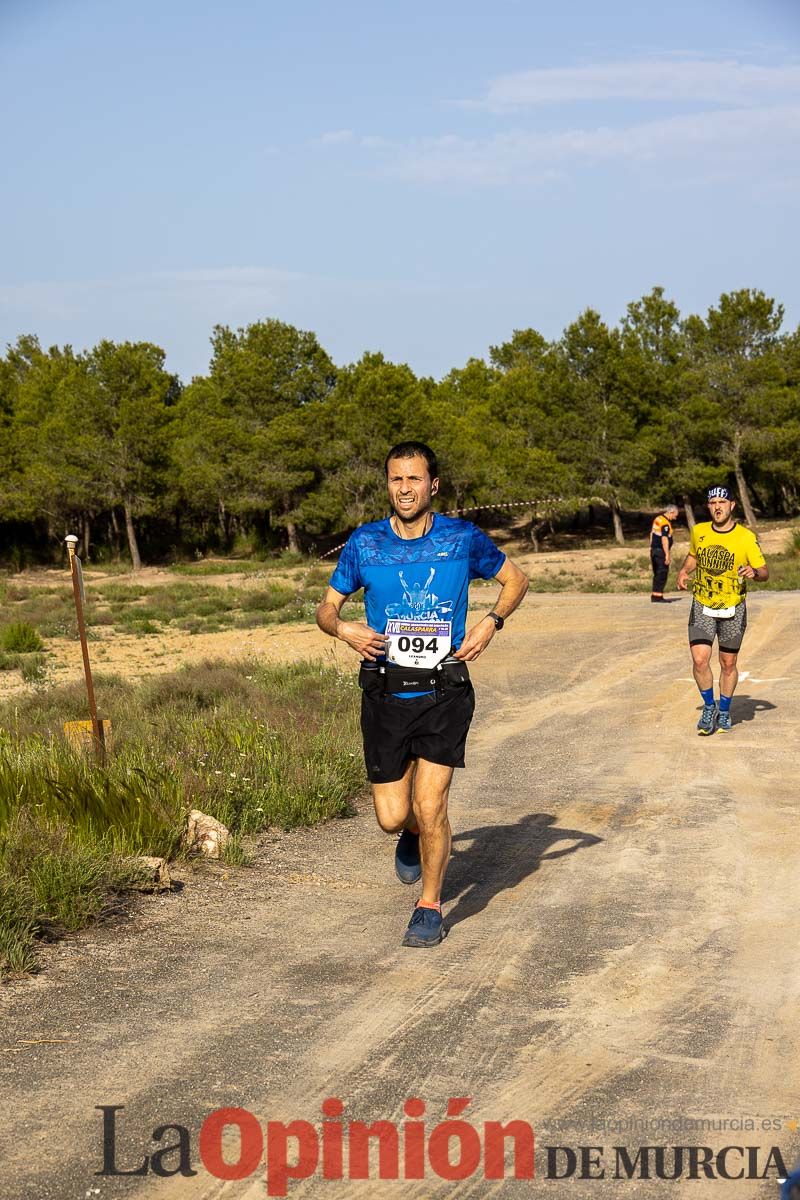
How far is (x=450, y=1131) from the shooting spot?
155 inches

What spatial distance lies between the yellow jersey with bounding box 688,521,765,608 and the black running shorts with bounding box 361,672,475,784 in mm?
5664

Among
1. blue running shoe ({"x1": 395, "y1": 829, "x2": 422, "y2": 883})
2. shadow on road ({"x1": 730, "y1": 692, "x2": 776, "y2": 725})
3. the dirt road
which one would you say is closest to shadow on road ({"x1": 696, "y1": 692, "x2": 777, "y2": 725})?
shadow on road ({"x1": 730, "y1": 692, "x2": 776, "y2": 725})

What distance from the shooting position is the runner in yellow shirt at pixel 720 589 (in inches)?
438

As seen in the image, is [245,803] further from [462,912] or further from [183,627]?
[183,627]

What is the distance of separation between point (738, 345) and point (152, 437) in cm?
2592

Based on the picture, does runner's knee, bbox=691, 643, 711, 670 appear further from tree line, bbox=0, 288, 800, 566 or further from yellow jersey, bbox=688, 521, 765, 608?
tree line, bbox=0, 288, 800, 566

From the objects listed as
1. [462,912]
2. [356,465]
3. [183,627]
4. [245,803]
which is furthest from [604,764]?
[356,465]

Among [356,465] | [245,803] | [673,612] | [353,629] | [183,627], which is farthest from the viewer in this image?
Result: [356,465]

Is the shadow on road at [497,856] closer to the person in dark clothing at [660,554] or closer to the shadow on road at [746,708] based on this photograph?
the shadow on road at [746,708]

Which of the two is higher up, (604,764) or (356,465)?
(356,465)

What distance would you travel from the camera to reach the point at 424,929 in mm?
5891

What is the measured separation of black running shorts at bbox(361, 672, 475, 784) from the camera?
5895 mm

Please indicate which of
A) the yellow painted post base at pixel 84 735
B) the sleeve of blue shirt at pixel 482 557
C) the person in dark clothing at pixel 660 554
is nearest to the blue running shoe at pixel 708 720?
the yellow painted post base at pixel 84 735

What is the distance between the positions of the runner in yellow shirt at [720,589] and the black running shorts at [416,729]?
5.55 meters
